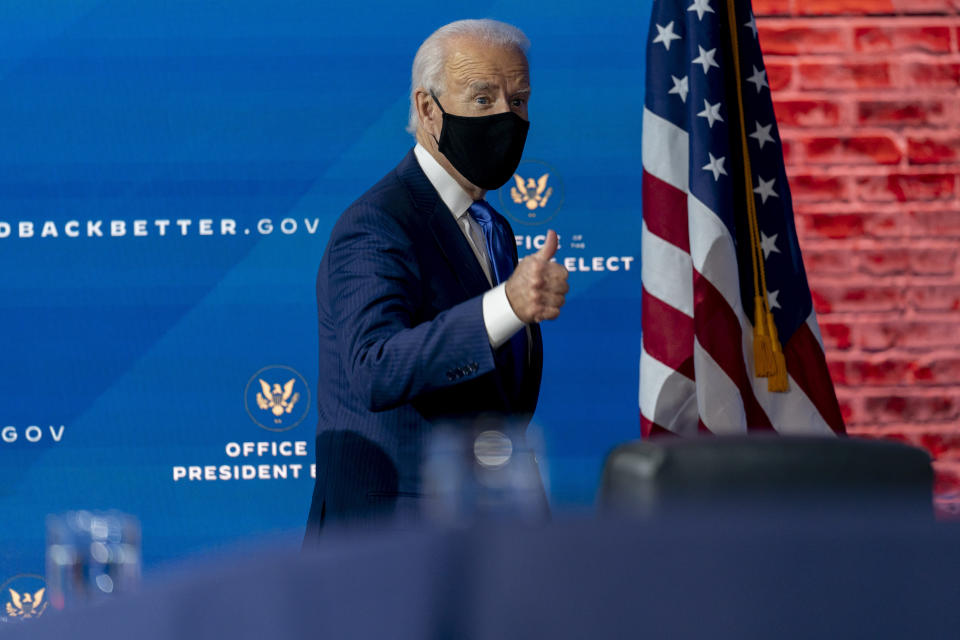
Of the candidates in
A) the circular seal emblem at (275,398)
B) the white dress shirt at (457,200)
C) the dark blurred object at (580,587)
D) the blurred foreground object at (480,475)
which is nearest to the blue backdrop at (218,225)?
the circular seal emblem at (275,398)

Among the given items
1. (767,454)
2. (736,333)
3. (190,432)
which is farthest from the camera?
(190,432)

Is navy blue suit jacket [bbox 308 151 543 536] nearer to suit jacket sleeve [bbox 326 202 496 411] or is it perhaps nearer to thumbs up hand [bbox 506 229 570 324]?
suit jacket sleeve [bbox 326 202 496 411]

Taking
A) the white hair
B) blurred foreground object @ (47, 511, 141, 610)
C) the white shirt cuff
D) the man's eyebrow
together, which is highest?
the white hair

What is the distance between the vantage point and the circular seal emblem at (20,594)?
2340mm

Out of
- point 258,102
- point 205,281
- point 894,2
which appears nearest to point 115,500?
point 205,281

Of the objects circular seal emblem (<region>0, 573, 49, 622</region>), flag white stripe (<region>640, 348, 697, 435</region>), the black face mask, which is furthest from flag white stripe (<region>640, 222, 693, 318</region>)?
circular seal emblem (<region>0, 573, 49, 622</region>)

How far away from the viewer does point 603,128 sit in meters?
2.45

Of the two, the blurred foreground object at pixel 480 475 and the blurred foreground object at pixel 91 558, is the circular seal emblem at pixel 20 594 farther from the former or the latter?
the blurred foreground object at pixel 480 475

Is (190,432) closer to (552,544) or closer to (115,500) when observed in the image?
(115,500)

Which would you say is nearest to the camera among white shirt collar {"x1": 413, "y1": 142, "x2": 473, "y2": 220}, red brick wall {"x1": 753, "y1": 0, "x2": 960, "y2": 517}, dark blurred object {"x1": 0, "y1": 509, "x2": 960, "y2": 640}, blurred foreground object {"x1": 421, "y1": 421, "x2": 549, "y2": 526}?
dark blurred object {"x1": 0, "y1": 509, "x2": 960, "y2": 640}

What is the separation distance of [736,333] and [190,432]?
1.36 metres

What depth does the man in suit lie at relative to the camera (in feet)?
4.91

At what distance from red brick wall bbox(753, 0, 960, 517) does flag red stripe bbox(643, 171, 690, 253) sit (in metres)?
0.41

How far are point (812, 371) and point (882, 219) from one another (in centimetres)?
50
